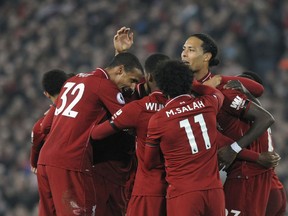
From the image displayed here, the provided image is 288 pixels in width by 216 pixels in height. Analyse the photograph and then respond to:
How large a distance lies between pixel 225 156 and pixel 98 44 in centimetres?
1023

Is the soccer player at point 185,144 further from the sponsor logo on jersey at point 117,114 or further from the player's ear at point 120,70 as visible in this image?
the player's ear at point 120,70

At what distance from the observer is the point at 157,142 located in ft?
24.1

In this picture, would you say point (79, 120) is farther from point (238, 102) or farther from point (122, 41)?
point (238, 102)

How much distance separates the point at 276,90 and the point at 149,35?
341cm

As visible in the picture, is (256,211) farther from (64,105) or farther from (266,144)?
(64,105)

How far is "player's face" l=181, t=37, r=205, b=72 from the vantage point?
806 centimetres

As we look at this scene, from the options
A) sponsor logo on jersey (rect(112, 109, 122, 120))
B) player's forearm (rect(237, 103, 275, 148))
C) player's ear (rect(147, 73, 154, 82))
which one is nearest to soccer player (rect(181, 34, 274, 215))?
player's forearm (rect(237, 103, 275, 148))

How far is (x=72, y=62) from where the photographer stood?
1752 centimetres

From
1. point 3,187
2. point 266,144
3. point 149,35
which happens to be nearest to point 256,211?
point 266,144

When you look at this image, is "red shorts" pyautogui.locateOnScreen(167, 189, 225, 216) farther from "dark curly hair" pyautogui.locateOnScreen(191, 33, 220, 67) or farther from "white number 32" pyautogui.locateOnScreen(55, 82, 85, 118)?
"dark curly hair" pyautogui.locateOnScreen(191, 33, 220, 67)

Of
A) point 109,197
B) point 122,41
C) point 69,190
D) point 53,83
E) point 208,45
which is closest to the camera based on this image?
point 69,190

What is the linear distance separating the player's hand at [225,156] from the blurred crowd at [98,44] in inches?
234

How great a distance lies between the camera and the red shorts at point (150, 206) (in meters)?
7.57

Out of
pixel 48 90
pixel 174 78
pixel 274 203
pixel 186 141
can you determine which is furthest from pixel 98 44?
pixel 186 141
